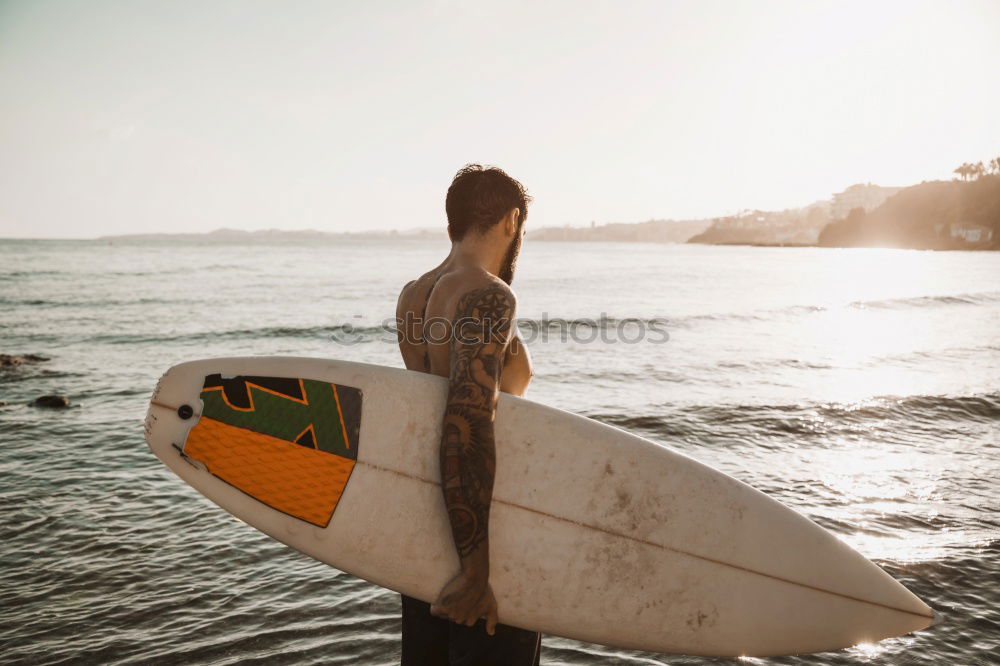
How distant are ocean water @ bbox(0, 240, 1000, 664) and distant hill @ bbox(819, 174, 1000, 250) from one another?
102367 mm

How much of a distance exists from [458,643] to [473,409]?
0.85m

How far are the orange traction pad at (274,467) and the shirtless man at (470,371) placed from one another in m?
0.53

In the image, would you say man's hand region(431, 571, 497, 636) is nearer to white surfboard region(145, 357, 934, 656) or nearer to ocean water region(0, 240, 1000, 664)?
white surfboard region(145, 357, 934, 656)

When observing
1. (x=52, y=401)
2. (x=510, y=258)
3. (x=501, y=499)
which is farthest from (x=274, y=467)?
(x=52, y=401)

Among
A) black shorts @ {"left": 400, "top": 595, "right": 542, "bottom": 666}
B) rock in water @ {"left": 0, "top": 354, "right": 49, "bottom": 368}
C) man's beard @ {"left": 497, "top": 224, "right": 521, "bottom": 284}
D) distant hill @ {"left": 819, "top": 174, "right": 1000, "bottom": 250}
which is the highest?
distant hill @ {"left": 819, "top": 174, "right": 1000, "bottom": 250}

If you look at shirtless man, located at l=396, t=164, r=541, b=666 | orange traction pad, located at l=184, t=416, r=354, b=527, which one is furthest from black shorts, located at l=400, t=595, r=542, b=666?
orange traction pad, located at l=184, t=416, r=354, b=527

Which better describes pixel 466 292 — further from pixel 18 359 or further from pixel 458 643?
pixel 18 359

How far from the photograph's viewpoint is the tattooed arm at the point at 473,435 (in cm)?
184

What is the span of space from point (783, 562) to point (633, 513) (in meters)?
0.94

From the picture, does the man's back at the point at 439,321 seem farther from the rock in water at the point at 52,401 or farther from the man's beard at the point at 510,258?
the rock in water at the point at 52,401

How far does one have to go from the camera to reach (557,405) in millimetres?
10305

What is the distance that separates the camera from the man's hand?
1.95 m

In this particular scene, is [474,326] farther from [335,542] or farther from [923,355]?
[923,355]

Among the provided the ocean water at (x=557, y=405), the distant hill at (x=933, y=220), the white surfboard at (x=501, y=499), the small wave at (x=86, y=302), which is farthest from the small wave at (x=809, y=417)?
the distant hill at (x=933, y=220)
